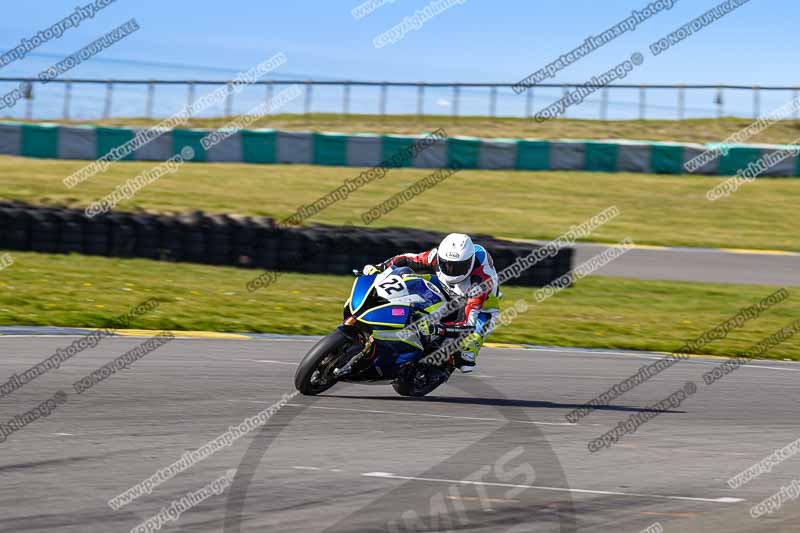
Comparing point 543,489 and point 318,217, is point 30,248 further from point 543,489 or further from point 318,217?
point 543,489

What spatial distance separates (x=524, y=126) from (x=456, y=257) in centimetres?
3001

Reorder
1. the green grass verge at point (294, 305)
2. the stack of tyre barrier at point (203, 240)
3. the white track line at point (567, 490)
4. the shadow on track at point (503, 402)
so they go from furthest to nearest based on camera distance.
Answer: the stack of tyre barrier at point (203, 240)
the green grass verge at point (294, 305)
the shadow on track at point (503, 402)
the white track line at point (567, 490)

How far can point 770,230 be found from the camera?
Result: 28.0 metres

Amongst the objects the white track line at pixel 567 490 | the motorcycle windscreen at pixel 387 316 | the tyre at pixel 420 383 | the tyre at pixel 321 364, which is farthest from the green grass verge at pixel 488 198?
the white track line at pixel 567 490

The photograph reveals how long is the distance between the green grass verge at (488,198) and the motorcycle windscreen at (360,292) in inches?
594

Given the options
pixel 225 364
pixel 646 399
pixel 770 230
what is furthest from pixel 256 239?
pixel 770 230

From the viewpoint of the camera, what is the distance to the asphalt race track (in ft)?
21.0

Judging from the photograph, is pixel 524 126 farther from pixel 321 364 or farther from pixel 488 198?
pixel 321 364

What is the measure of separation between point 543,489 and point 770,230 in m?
22.3

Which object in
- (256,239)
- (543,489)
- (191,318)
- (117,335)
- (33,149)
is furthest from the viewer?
(33,149)

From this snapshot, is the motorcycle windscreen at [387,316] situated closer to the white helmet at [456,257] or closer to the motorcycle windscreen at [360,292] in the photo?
the motorcycle windscreen at [360,292]

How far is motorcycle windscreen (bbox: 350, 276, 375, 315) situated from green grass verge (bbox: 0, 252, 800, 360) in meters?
5.15

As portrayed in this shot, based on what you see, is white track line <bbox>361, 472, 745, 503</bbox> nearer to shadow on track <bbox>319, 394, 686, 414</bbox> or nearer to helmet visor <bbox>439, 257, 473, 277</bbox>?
shadow on track <bbox>319, 394, 686, 414</bbox>

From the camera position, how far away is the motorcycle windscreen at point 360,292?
9.97 meters
